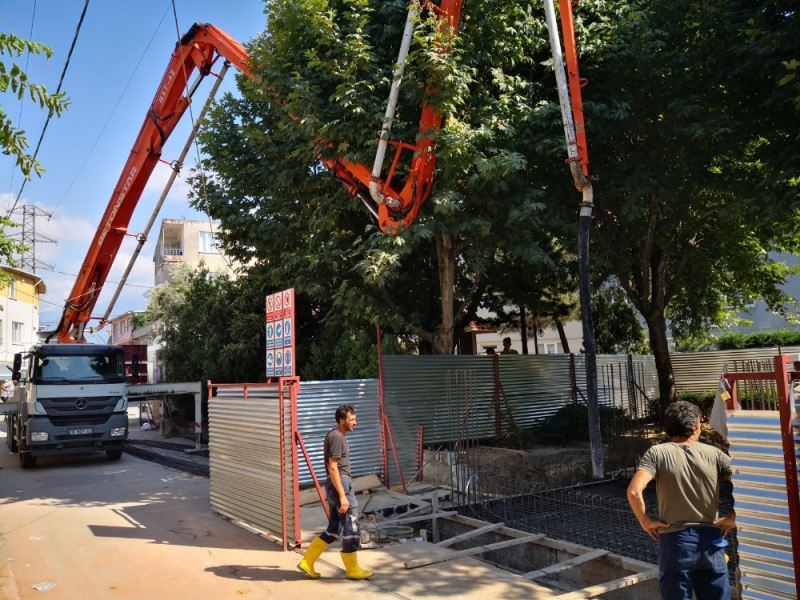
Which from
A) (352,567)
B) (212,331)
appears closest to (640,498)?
(352,567)

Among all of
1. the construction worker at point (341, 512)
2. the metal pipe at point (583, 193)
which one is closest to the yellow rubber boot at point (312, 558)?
the construction worker at point (341, 512)

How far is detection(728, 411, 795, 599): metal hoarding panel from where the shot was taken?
14.0ft

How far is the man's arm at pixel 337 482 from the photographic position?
6293mm

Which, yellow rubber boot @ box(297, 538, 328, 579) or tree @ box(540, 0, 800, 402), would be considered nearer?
yellow rubber boot @ box(297, 538, 328, 579)

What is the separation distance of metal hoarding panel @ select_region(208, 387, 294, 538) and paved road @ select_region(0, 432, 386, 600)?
304 millimetres

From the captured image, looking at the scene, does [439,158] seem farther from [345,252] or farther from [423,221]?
[345,252]

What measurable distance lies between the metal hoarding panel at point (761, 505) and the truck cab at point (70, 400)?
1500 centimetres

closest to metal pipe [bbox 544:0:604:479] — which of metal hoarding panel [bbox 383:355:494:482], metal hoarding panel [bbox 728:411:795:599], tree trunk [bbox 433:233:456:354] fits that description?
metal hoarding panel [bbox 383:355:494:482]

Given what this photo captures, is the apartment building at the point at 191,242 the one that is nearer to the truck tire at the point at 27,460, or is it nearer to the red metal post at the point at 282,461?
the truck tire at the point at 27,460

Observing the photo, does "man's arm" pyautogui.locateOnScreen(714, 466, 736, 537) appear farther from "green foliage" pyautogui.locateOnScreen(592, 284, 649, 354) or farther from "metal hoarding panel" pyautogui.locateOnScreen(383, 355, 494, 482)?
"green foliage" pyautogui.locateOnScreen(592, 284, 649, 354)

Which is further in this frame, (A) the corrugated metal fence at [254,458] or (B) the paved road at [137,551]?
(A) the corrugated metal fence at [254,458]

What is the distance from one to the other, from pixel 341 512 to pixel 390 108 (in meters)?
6.75

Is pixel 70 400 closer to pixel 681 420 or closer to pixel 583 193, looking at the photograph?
pixel 583 193

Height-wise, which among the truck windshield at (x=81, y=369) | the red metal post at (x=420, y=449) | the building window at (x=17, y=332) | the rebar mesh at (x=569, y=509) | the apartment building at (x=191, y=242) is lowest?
the rebar mesh at (x=569, y=509)
